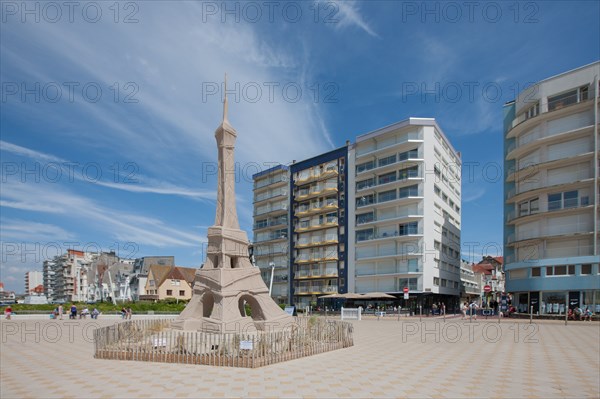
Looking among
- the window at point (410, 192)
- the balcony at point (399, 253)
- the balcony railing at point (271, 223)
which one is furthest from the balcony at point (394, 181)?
the balcony railing at point (271, 223)

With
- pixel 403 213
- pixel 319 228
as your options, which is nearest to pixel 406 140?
pixel 403 213

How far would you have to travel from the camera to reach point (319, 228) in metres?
72.5

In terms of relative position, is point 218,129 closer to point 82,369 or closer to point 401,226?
point 82,369

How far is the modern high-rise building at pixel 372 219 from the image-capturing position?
60781 millimetres

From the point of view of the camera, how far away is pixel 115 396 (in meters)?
11.1

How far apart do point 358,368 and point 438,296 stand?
2060 inches

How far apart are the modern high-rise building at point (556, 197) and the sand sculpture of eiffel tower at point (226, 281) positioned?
107 feet

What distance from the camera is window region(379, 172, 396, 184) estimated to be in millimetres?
64250

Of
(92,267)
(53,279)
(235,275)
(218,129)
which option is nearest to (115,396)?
(235,275)

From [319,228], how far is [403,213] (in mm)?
15792

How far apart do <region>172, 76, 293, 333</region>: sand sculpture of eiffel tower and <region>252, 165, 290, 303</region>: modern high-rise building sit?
5129cm

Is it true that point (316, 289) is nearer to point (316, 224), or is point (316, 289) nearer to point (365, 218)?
point (316, 224)

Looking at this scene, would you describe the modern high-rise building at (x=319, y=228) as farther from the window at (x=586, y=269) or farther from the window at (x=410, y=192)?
the window at (x=586, y=269)

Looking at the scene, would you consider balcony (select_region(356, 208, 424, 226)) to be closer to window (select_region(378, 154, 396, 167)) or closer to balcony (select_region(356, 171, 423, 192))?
balcony (select_region(356, 171, 423, 192))
